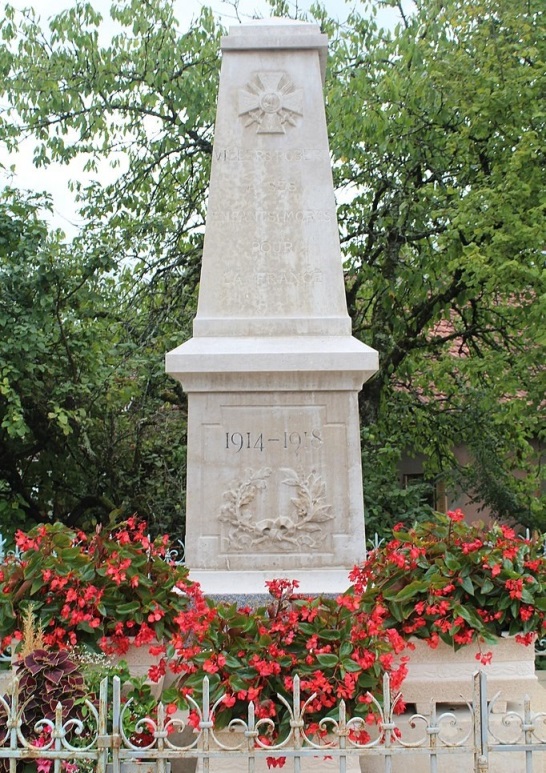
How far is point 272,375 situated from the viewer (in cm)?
538

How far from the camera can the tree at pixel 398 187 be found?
9258 millimetres

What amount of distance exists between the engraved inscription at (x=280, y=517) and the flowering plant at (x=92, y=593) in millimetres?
736

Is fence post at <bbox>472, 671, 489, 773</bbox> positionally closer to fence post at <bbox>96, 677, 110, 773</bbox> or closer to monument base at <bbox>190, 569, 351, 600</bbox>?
fence post at <bbox>96, 677, 110, 773</bbox>

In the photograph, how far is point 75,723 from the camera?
326 cm

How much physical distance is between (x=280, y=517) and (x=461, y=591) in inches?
53.3

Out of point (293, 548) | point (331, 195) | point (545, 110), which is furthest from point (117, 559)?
point (545, 110)

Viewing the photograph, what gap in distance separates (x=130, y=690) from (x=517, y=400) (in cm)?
632

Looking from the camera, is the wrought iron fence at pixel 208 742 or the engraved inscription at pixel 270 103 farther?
the engraved inscription at pixel 270 103

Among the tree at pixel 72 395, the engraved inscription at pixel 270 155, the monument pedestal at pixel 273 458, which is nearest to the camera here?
the monument pedestal at pixel 273 458

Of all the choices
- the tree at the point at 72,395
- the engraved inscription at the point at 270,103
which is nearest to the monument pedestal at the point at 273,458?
the engraved inscription at the point at 270,103

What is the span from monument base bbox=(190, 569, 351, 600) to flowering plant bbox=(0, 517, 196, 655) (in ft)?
1.67

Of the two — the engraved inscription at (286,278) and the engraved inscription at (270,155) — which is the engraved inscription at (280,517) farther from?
the engraved inscription at (270,155)

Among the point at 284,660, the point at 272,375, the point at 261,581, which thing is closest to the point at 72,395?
the point at 272,375

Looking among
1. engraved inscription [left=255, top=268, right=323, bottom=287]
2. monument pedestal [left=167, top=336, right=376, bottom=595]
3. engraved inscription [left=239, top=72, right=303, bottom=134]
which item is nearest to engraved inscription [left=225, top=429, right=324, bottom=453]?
monument pedestal [left=167, top=336, right=376, bottom=595]
